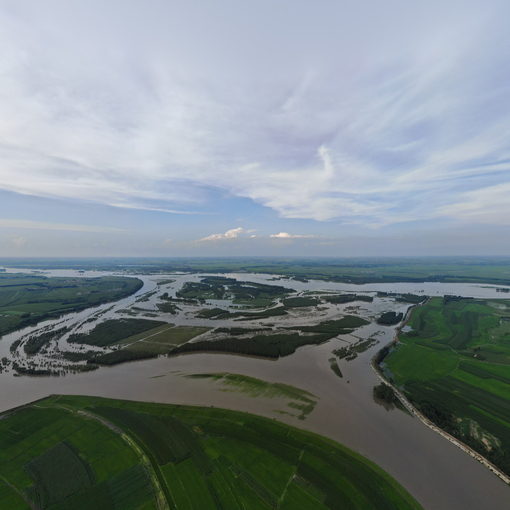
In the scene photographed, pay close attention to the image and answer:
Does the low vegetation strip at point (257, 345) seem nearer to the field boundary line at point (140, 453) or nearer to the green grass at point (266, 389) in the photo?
the green grass at point (266, 389)

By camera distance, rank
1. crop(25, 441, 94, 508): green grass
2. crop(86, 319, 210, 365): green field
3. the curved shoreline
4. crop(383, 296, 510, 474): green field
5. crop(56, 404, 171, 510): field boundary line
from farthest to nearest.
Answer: crop(86, 319, 210, 365): green field
crop(383, 296, 510, 474): green field
the curved shoreline
crop(25, 441, 94, 508): green grass
crop(56, 404, 171, 510): field boundary line

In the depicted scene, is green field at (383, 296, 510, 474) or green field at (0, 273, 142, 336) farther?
green field at (0, 273, 142, 336)

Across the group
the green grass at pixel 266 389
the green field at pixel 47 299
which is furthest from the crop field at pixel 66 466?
the green field at pixel 47 299

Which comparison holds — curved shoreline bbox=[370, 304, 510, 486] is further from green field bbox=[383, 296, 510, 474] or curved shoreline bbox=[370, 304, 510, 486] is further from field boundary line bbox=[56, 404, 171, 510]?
field boundary line bbox=[56, 404, 171, 510]

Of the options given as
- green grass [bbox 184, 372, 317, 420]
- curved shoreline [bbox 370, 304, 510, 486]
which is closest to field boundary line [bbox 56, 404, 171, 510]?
green grass [bbox 184, 372, 317, 420]

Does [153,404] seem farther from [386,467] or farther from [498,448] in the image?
[498,448]

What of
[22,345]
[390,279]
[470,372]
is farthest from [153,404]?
[390,279]
